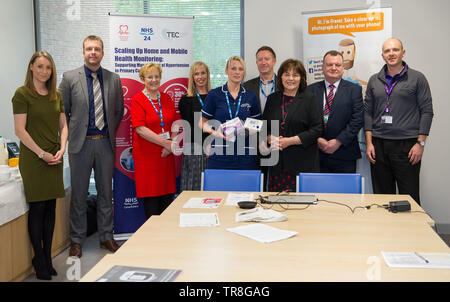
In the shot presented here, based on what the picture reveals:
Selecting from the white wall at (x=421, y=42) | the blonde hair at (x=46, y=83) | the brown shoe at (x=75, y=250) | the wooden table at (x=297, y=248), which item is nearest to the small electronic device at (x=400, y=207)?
the wooden table at (x=297, y=248)

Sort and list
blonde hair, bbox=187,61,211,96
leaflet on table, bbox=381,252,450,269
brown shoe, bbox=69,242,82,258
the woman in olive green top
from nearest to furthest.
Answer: leaflet on table, bbox=381,252,450,269 < the woman in olive green top < brown shoe, bbox=69,242,82,258 < blonde hair, bbox=187,61,211,96

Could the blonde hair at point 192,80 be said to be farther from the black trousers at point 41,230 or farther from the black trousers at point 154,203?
the black trousers at point 41,230

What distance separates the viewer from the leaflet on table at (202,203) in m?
2.44

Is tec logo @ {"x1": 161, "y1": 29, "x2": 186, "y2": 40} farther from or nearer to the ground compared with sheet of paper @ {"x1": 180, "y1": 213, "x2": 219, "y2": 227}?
farther from the ground

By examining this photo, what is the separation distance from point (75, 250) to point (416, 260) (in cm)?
308

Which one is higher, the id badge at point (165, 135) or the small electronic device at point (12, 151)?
the id badge at point (165, 135)

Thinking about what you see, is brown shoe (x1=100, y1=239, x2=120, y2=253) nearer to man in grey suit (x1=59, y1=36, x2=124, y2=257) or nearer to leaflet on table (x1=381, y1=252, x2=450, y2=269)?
man in grey suit (x1=59, y1=36, x2=124, y2=257)

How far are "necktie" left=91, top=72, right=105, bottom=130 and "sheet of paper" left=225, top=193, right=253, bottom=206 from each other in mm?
1569

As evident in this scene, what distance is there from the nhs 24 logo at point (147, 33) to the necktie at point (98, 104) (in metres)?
0.77

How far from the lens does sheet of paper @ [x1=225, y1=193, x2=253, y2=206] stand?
2.53 metres

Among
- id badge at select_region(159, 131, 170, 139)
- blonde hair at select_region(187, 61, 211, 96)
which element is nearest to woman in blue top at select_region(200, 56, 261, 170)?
id badge at select_region(159, 131, 170, 139)

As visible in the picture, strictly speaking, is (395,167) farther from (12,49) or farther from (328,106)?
(12,49)

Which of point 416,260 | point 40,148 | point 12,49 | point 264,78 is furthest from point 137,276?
point 12,49

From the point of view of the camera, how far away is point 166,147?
3.73m
